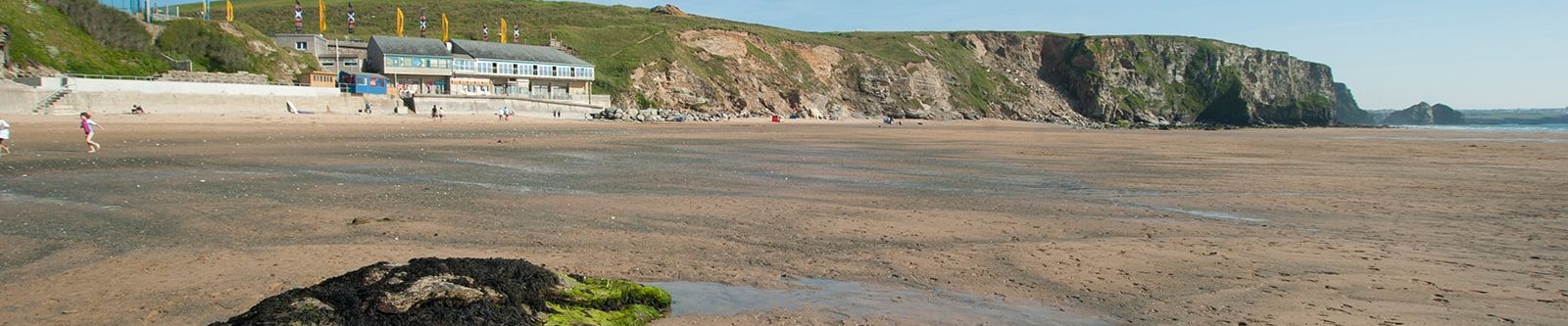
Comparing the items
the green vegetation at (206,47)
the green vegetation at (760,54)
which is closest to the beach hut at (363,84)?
the green vegetation at (206,47)

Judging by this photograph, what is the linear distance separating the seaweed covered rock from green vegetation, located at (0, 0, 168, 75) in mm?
46409

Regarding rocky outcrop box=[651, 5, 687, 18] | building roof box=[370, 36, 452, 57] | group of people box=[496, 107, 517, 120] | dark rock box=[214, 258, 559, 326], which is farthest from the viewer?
rocky outcrop box=[651, 5, 687, 18]

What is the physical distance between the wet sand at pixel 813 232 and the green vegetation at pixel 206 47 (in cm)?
3159

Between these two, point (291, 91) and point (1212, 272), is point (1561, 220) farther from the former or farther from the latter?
point (291, 91)

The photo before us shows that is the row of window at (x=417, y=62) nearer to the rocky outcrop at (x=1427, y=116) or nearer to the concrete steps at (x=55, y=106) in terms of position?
the concrete steps at (x=55, y=106)

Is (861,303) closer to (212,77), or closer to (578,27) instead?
(212,77)

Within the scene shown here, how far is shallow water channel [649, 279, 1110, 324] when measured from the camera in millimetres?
6938

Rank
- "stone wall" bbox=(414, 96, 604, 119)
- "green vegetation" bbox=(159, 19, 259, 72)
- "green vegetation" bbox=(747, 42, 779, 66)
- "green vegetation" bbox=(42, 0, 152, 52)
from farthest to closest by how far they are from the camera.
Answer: "green vegetation" bbox=(747, 42, 779, 66), "stone wall" bbox=(414, 96, 604, 119), "green vegetation" bbox=(159, 19, 259, 72), "green vegetation" bbox=(42, 0, 152, 52)

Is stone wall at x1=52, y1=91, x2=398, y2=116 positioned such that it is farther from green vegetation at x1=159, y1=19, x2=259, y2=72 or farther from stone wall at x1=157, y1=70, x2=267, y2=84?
green vegetation at x1=159, y1=19, x2=259, y2=72

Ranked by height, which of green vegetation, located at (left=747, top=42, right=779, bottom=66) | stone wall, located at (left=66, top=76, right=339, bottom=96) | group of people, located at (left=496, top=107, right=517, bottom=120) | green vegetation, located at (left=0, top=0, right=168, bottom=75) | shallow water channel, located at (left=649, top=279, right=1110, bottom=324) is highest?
green vegetation, located at (left=747, top=42, right=779, bottom=66)

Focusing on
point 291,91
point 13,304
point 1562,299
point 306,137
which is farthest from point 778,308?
point 291,91

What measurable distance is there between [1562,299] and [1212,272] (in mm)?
2691

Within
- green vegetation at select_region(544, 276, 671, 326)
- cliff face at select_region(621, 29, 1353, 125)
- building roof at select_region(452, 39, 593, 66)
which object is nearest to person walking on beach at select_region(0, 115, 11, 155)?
green vegetation at select_region(544, 276, 671, 326)

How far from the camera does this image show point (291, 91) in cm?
4634
